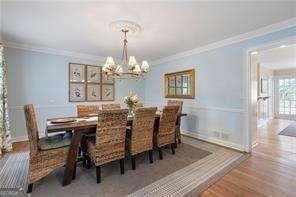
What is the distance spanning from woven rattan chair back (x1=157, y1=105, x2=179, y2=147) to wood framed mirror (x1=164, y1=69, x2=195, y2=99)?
1652mm

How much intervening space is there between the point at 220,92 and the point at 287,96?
5961 mm

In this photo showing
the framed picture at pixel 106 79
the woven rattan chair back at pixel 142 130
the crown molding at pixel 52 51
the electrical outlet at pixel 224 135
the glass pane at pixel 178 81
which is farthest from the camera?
the framed picture at pixel 106 79

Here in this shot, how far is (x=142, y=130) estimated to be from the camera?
285cm

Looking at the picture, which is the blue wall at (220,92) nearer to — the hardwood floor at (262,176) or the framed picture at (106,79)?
the hardwood floor at (262,176)

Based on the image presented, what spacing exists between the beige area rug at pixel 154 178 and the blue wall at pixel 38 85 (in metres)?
2.33

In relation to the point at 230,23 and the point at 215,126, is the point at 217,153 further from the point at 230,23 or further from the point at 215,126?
the point at 230,23

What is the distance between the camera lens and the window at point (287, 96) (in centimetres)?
765

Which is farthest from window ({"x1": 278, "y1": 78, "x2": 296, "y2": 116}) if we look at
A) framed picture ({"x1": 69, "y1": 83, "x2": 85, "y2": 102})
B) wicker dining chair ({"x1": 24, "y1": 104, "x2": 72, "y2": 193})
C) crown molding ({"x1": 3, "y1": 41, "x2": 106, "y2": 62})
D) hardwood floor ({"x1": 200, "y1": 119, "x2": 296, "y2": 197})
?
wicker dining chair ({"x1": 24, "y1": 104, "x2": 72, "y2": 193})

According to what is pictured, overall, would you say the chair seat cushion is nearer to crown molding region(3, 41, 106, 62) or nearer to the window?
crown molding region(3, 41, 106, 62)

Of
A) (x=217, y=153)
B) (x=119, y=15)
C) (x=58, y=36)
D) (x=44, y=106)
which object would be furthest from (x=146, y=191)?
(x=44, y=106)

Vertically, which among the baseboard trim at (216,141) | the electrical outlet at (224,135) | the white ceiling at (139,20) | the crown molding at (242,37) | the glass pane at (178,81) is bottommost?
the baseboard trim at (216,141)

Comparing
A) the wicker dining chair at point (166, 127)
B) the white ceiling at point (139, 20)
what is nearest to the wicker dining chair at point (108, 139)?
the wicker dining chair at point (166, 127)

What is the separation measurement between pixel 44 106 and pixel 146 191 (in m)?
3.65

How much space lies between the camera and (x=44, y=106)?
4516 mm
